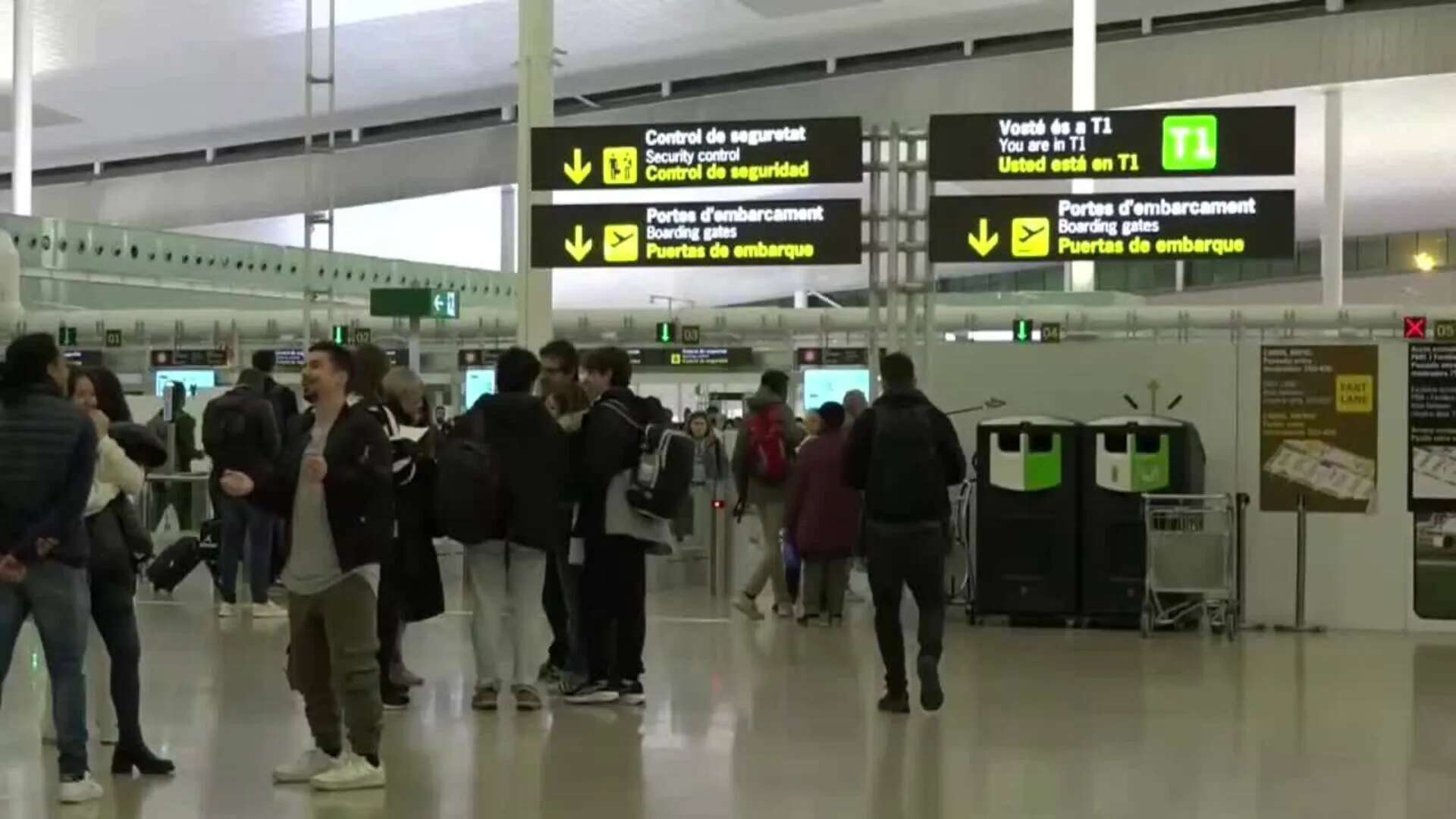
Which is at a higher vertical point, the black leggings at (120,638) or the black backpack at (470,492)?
the black backpack at (470,492)

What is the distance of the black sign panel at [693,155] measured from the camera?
464 inches

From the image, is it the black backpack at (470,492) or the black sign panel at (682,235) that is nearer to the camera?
the black backpack at (470,492)

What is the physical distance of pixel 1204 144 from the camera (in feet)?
38.0

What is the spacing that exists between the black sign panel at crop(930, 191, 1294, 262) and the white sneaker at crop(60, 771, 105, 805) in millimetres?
7155

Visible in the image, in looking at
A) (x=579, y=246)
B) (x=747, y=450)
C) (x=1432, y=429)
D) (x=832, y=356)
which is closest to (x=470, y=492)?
(x=579, y=246)

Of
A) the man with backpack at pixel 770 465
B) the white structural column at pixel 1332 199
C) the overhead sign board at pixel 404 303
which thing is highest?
the white structural column at pixel 1332 199

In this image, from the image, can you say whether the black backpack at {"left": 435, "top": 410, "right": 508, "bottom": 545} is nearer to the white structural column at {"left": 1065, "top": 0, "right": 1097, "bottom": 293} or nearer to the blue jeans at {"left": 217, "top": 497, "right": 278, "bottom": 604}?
the blue jeans at {"left": 217, "top": 497, "right": 278, "bottom": 604}

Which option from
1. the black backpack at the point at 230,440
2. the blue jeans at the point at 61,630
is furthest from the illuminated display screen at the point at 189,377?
the blue jeans at the point at 61,630

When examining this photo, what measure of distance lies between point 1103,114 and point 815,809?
697 cm

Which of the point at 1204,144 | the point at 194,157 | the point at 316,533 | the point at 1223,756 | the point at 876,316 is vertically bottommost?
the point at 1223,756

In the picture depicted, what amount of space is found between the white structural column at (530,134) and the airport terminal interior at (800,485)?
0.11 feet

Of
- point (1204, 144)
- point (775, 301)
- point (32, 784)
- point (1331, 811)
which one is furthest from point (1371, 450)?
point (775, 301)

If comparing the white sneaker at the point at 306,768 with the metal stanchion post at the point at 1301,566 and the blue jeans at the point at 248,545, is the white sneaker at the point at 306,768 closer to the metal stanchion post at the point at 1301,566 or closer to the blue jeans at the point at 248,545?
the blue jeans at the point at 248,545

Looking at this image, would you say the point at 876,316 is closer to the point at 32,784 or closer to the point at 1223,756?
the point at 1223,756
